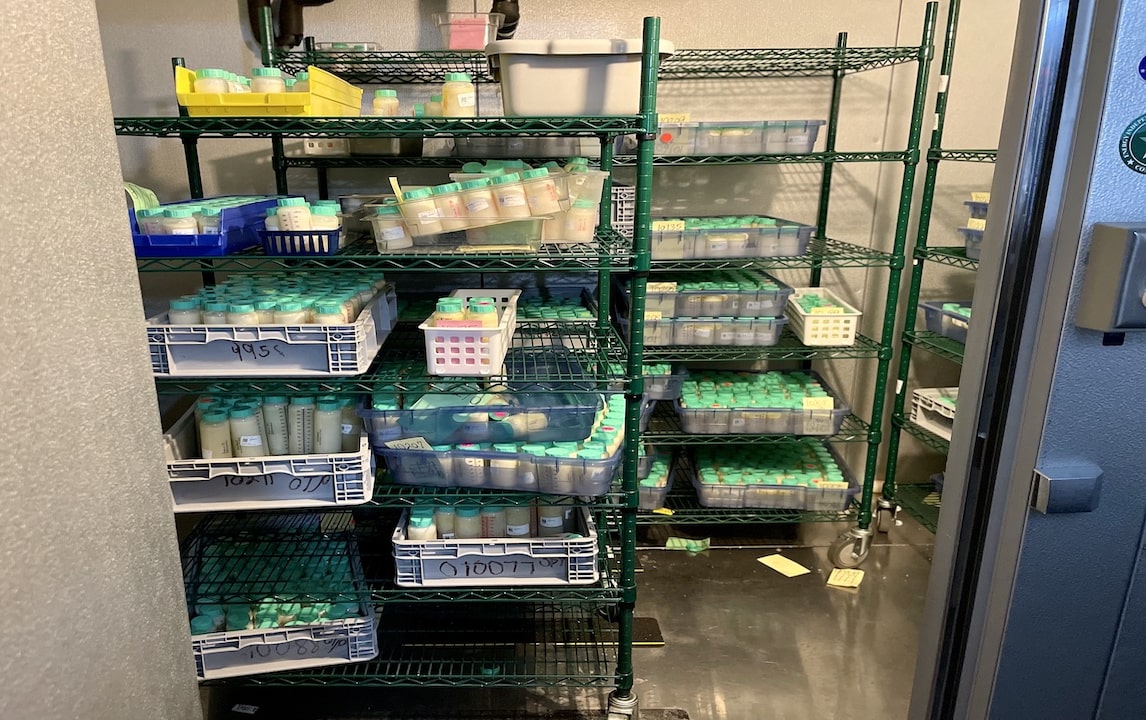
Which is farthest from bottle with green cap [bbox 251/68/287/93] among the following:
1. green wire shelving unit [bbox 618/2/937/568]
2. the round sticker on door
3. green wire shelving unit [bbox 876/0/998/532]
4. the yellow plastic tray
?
green wire shelving unit [bbox 876/0/998/532]

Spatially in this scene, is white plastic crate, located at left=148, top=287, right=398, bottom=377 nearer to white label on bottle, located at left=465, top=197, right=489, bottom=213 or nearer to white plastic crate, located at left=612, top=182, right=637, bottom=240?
white label on bottle, located at left=465, top=197, right=489, bottom=213

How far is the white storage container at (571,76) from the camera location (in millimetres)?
1696

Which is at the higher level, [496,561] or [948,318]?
[948,318]

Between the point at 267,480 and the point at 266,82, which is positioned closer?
the point at 266,82

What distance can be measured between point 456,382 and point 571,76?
0.78 metres

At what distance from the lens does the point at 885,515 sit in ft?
10.0

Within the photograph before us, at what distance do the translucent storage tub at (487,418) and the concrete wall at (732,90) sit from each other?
102cm

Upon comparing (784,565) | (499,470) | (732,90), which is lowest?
(784,565)

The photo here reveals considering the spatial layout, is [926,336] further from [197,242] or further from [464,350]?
[197,242]

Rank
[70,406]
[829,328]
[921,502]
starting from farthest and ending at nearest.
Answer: [921,502] < [829,328] < [70,406]

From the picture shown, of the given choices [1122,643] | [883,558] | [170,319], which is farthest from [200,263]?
[883,558]

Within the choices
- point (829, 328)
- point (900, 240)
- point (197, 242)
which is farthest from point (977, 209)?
point (197, 242)

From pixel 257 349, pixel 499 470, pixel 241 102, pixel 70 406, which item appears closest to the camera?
pixel 70 406

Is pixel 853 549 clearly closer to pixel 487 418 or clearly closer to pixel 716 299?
pixel 716 299
